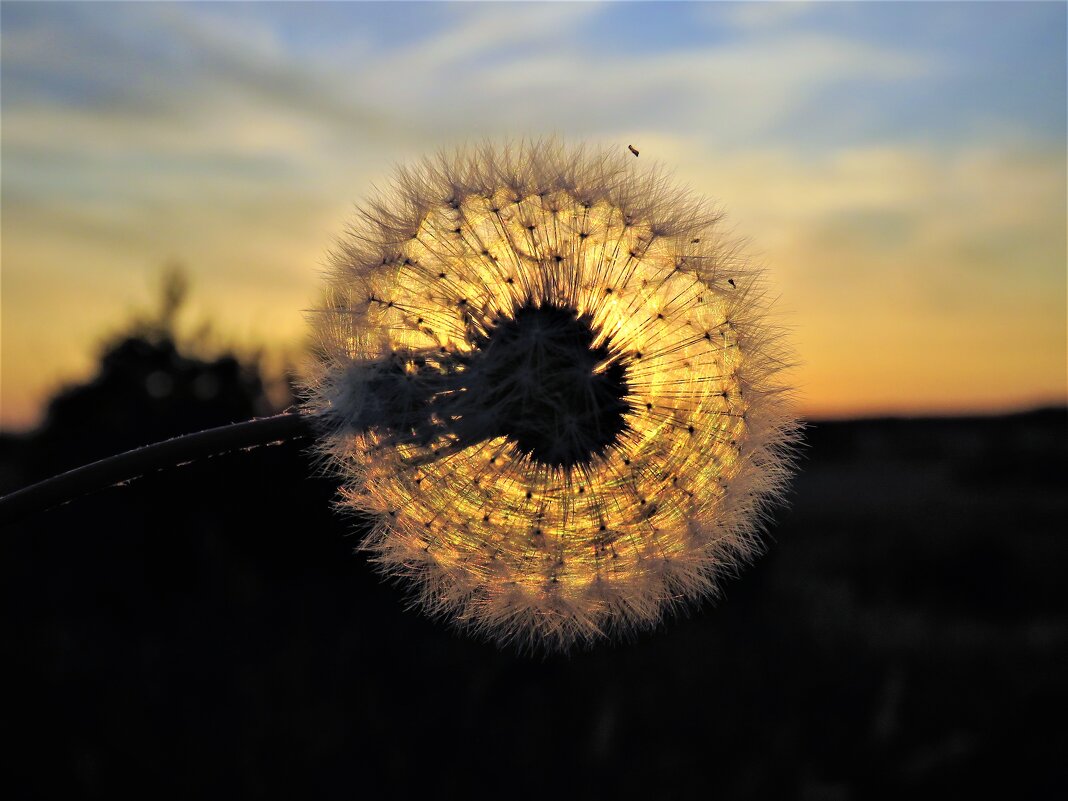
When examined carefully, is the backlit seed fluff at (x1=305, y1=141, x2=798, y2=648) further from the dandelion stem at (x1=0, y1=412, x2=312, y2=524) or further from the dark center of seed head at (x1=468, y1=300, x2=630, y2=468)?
the dandelion stem at (x1=0, y1=412, x2=312, y2=524)

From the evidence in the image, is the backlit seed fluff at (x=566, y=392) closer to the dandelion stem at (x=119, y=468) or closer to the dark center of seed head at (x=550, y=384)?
Result: the dark center of seed head at (x=550, y=384)

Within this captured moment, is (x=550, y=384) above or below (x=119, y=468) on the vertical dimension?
above

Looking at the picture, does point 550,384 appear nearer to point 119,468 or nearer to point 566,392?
point 566,392

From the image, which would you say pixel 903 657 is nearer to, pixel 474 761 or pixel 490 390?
pixel 474 761

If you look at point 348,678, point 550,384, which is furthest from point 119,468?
point 348,678

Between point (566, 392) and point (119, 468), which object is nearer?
point (119, 468)

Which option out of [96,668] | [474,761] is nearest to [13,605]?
[96,668]

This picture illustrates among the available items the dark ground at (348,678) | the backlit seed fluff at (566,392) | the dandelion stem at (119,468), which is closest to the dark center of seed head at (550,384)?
the backlit seed fluff at (566,392)
